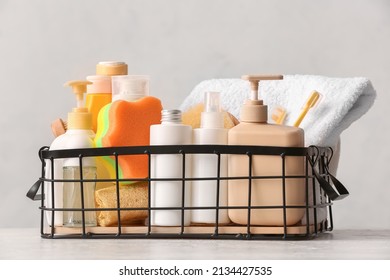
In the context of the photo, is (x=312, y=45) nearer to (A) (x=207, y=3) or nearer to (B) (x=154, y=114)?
(A) (x=207, y=3)

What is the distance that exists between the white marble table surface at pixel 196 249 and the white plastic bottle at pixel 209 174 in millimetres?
29

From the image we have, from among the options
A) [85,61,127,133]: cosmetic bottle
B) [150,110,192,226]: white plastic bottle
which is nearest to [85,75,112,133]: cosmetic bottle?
[85,61,127,133]: cosmetic bottle

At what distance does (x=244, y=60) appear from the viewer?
1.57 meters

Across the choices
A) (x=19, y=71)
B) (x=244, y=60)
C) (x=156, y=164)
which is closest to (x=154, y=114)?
(x=156, y=164)

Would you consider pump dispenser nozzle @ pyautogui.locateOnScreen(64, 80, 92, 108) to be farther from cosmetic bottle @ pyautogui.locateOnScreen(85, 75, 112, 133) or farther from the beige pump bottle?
the beige pump bottle

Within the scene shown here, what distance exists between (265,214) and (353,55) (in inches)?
33.2

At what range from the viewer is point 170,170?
0.78 m

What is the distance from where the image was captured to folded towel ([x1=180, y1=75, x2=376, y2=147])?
2.85 ft

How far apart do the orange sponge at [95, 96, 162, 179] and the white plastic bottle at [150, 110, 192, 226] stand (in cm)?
3

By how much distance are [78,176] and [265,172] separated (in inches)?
7.7

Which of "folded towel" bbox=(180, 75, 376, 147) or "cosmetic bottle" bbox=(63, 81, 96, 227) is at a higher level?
"folded towel" bbox=(180, 75, 376, 147)

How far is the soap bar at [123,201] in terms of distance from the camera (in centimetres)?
81

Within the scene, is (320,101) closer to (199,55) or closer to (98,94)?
(98,94)

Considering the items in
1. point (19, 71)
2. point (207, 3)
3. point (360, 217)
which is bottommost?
point (360, 217)
